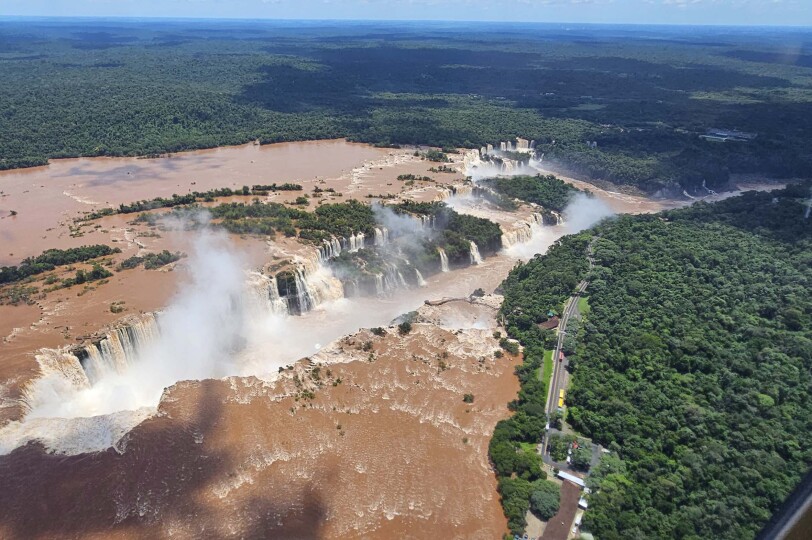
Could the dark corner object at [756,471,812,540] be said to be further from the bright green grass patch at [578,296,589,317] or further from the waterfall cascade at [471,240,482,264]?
the waterfall cascade at [471,240,482,264]

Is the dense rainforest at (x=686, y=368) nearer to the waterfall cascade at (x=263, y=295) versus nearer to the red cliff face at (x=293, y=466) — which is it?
the red cliff face at (x=293, y=466)

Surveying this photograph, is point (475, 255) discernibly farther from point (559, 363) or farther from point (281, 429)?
point (281, 429)

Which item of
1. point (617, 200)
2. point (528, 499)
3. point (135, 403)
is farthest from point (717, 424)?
point (617, 200)

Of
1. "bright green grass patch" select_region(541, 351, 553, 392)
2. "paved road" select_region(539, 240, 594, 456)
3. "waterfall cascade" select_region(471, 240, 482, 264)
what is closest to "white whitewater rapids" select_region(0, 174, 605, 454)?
"waterfall cascade" select_region(471, 240, 482, 264)

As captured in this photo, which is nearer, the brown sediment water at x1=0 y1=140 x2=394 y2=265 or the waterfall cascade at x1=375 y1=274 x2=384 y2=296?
the waterfall cascade at x1=375 y1=274 x2=384 y2=296

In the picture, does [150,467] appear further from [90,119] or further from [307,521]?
[90,119]

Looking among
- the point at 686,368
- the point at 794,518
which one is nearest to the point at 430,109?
the point at 686,368

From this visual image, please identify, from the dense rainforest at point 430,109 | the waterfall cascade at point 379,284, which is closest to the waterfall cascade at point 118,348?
the waterfall cascade at point 379,284
